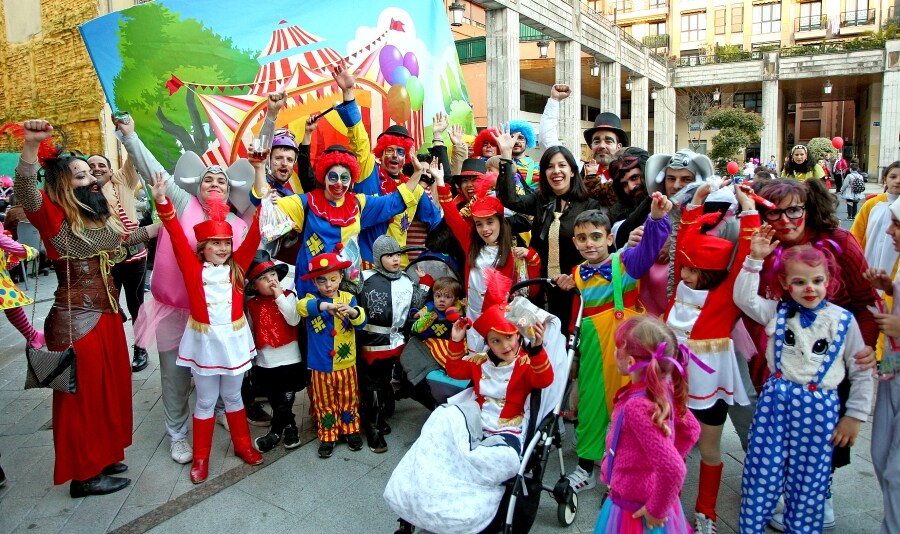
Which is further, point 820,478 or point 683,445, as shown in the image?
point 820,478

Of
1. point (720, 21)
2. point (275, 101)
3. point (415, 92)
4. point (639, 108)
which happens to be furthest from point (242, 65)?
point (720, 21)

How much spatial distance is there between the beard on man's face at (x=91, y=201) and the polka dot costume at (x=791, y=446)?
3.83m

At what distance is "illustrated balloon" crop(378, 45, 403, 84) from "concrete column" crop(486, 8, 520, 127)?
7925mm

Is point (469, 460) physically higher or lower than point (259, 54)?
lower

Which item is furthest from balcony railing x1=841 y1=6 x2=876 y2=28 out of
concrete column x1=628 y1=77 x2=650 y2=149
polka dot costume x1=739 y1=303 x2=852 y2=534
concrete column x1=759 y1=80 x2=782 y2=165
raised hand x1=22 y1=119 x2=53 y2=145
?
raised hand x1=22 y1=119 x2=53 y2=145

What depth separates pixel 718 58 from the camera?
35.8m

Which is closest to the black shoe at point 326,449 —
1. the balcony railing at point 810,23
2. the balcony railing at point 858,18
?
the balcony railing at point 810,23

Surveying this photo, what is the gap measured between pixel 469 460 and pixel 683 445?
0.92 metres

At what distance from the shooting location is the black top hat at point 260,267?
4.04 meters

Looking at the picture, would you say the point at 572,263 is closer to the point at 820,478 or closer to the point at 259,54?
the point at 820,478

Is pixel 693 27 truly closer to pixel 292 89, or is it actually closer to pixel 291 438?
pixel 292 89

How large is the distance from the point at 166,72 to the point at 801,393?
16.6 ft

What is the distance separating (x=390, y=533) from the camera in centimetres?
312

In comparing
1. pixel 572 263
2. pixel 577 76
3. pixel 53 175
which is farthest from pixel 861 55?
pixel 53 175
